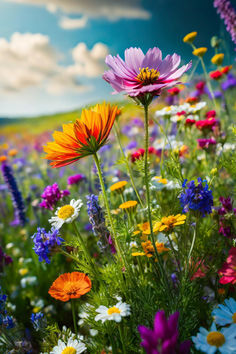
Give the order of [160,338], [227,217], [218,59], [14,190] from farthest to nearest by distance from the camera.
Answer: [14,190] → [218,59] → [227,217] → [160,338]

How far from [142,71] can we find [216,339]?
635 millimetres

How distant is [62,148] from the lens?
0.71 metres

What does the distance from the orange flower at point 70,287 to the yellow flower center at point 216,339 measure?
1.06ft

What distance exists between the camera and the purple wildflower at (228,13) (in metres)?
1.60

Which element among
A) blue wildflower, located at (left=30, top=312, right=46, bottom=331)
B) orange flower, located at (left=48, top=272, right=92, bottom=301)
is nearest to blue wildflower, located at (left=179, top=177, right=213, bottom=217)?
orange flower, located at (left=48, top=272, right=92, bottom=301)

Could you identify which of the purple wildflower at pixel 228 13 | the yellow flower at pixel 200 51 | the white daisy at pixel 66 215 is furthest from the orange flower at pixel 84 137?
the purple wildflower at pixel 228 13

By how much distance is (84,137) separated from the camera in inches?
27.0

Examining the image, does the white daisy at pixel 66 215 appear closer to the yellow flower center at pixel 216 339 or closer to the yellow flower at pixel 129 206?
the yellow flower at pixel 129 206

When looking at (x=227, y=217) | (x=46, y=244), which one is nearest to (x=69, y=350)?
(x=46, y=244)

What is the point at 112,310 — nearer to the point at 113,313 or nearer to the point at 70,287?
the point at 113,313

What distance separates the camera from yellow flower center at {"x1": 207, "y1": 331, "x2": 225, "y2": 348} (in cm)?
63

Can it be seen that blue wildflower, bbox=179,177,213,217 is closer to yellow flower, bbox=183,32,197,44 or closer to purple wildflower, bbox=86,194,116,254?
purple wildflower, bbox=86,194,116,254

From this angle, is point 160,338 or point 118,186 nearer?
point 160,338

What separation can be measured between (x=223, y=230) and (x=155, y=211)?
0.87 ft
